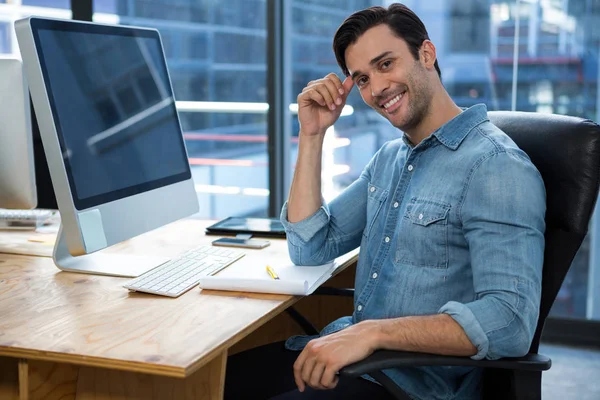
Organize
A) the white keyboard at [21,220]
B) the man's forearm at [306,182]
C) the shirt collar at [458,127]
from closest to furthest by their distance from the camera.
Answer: the shirt collar at [458,127] < the man's forearm at [306,182] < the white keyboard at [21,220]

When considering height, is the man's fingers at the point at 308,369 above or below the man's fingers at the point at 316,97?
below

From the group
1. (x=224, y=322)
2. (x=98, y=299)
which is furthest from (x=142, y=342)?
(x=98, y=299)

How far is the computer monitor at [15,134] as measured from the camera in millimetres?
2025

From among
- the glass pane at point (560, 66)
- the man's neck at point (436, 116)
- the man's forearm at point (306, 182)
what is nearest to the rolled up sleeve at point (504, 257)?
the man's neck at point (436, 116)

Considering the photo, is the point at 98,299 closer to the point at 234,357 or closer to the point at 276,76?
the point at 234,357

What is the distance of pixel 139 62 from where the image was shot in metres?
1.96

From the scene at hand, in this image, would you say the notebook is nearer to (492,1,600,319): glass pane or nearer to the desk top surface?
the desk top surface

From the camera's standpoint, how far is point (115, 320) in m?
1.38

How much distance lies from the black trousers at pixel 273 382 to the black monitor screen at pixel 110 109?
19.1 inches

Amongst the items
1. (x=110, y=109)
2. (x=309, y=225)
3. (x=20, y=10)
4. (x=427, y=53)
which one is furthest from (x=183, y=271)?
(x=20, y=10)

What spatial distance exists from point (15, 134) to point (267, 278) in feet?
2.87

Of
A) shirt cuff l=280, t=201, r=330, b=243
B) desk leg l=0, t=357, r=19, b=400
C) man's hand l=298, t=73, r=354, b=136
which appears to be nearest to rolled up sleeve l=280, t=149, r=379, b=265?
shirt cuff l=280, t=201, r=330, b=243

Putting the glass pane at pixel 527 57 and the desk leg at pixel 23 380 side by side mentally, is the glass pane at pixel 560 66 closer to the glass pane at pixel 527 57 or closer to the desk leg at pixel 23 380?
the glass pane at pixel 527 57

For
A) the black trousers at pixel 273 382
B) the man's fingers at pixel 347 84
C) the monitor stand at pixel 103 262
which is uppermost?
the man's fingers at pixel 347 84
